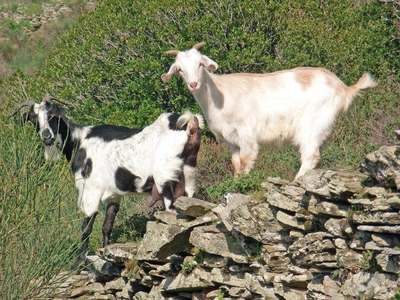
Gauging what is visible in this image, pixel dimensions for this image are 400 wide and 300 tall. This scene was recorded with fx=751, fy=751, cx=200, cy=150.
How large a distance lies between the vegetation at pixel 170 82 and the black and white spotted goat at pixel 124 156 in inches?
11.7

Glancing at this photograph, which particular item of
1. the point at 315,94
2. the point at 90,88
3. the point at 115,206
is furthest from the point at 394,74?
the point at 90,88

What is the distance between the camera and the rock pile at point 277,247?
6.07m

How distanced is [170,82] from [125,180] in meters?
5.50

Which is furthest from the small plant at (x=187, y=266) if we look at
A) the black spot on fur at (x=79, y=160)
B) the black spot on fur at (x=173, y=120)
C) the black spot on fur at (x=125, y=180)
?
the black spot on fur at (x=79, y=160)

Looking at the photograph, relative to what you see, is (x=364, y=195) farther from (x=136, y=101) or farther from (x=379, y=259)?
(x=136, y=101)

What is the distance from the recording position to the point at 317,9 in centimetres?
1535

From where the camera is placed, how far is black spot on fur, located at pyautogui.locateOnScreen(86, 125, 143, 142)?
1000 cm

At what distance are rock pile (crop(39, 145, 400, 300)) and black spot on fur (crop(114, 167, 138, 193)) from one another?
0.75m

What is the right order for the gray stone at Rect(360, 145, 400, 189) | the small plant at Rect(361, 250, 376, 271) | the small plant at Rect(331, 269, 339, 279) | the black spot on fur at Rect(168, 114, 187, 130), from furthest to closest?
the black spot on fur at Rect(168, 114, 187, 130) → the small plant at Rect(331, 269, 339, 279) → the small plant at Rect(361, 250, 376, 271) → the gray stone at Rect(360, 145, 400, 189)

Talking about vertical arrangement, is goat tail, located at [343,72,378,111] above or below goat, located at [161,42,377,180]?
above

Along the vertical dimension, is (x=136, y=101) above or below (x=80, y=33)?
below

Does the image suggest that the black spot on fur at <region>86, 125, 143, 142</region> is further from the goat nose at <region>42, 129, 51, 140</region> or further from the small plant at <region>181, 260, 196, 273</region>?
the small plant at <region>181, 260, 196, 273</region>

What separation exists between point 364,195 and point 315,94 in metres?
2.89

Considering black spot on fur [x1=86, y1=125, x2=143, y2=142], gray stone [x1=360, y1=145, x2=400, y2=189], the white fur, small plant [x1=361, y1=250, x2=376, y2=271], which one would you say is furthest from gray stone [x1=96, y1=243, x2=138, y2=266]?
gray stone [x1=360, y1=145, x2=400, y2=189]
